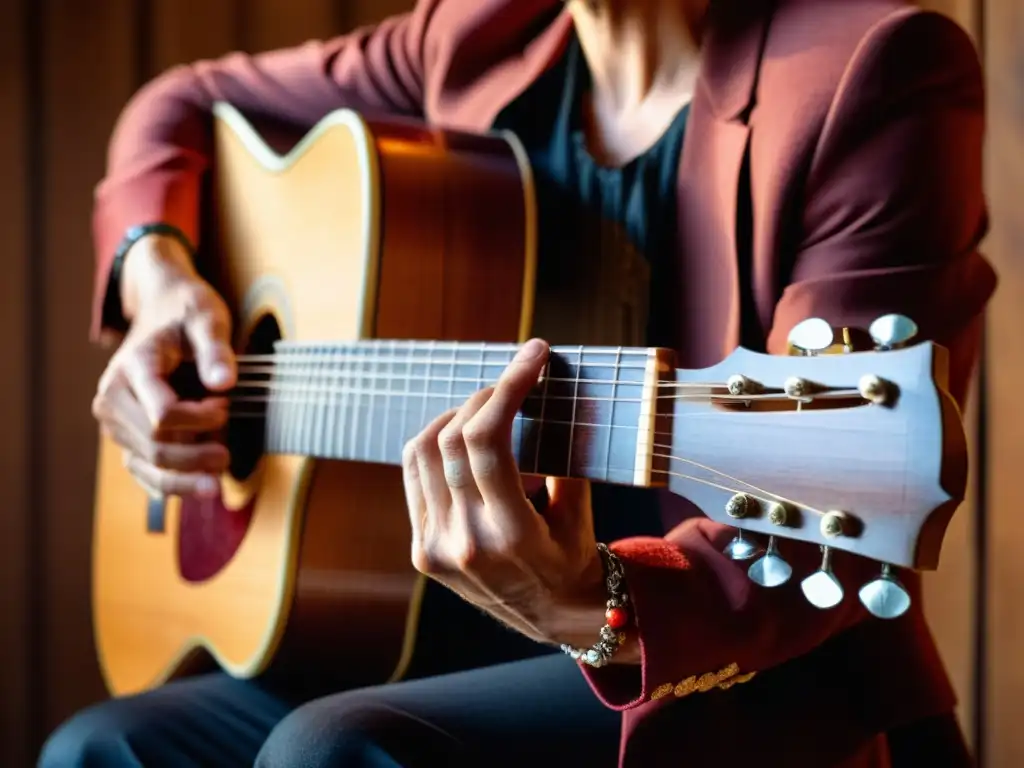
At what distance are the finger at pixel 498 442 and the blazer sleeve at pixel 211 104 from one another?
2.04ft

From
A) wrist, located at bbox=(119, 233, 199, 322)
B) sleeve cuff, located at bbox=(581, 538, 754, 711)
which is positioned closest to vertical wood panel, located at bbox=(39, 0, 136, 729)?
wrist, located at bbox=(119, 233, 199, 322)

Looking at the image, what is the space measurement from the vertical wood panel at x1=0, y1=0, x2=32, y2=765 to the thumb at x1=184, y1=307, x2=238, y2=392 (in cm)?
63

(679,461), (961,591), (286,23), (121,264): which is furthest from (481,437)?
(286,23)

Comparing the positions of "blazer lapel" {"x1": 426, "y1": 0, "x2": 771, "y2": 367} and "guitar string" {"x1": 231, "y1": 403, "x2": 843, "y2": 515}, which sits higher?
"blazer lapel" {"x1": 426, "y1": 0, "x2": 771, "y2": 367}

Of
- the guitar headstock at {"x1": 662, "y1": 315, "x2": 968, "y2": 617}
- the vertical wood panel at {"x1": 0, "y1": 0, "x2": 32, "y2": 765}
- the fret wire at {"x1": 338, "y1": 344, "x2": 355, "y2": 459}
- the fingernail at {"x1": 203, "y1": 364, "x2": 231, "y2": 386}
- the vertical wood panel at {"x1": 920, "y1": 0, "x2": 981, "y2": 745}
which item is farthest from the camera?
the vertical wood panel at {"x1": 0, "y1": 0, "x2": 32, "y2": 765}

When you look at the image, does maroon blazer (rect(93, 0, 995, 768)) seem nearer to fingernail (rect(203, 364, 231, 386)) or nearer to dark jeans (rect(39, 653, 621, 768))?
dark jeans (rect(39, 653, 621, 768))

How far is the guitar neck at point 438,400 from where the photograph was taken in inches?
23.7

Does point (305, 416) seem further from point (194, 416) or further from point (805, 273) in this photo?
point (805, 273)

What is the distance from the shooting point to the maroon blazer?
65 cm

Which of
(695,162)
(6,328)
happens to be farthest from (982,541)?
(6,328)

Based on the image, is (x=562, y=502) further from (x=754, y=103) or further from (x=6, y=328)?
(x=6, y=328)

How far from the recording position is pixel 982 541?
46.2 inches

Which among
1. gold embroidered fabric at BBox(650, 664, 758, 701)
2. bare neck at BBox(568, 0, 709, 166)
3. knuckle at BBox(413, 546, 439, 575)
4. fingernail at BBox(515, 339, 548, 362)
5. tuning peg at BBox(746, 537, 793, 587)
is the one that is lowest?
gold embroidered fabric at BBox(650, 664, 758, 701)

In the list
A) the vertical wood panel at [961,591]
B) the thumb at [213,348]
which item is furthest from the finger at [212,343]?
the vertical wood panel at [961,591]
